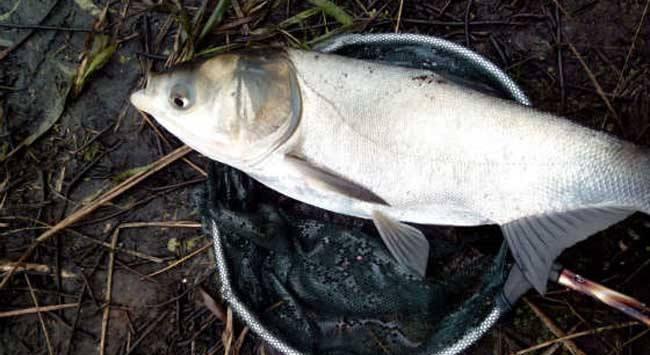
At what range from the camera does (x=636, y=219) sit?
110 inches

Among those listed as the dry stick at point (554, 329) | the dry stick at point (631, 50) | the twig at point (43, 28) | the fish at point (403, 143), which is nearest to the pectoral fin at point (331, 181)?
the fish at point (403, 143)

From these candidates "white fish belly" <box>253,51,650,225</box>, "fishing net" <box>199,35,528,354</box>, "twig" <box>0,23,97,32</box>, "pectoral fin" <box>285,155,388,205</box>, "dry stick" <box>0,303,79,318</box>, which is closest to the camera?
"white fish belly" <box>253,51,650,225</box>

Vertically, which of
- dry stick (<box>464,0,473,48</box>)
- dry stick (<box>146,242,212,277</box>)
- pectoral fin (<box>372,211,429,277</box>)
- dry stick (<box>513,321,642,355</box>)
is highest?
dry stick (<box>464,0,473,48</box>)

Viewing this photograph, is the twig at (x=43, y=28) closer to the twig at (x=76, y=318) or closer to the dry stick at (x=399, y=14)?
the twig at (x=76, y=318)

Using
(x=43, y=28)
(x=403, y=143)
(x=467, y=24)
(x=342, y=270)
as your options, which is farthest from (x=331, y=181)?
(x=43, y=28)

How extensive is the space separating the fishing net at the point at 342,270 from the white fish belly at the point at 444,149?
311mm

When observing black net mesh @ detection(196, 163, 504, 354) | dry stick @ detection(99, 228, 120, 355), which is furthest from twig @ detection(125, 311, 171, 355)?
black net mesh @ detection(196, 163, 504, 354)

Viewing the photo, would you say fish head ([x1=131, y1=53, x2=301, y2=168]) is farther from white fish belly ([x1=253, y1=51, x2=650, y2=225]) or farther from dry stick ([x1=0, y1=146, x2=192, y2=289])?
dry stick ([x1=0, y1=146, x2=192, y2=289])

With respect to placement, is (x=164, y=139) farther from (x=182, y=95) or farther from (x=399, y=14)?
(x=399, y=14)

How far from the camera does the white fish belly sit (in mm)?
2115

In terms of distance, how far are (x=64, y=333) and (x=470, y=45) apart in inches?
96.4

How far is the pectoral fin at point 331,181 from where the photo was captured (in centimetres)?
224

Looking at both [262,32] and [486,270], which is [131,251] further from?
[486,270]

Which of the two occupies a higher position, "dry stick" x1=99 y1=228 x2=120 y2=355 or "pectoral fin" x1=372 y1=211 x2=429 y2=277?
"pectoral fin" x1=372 y1=211 x2=429 y2=277
